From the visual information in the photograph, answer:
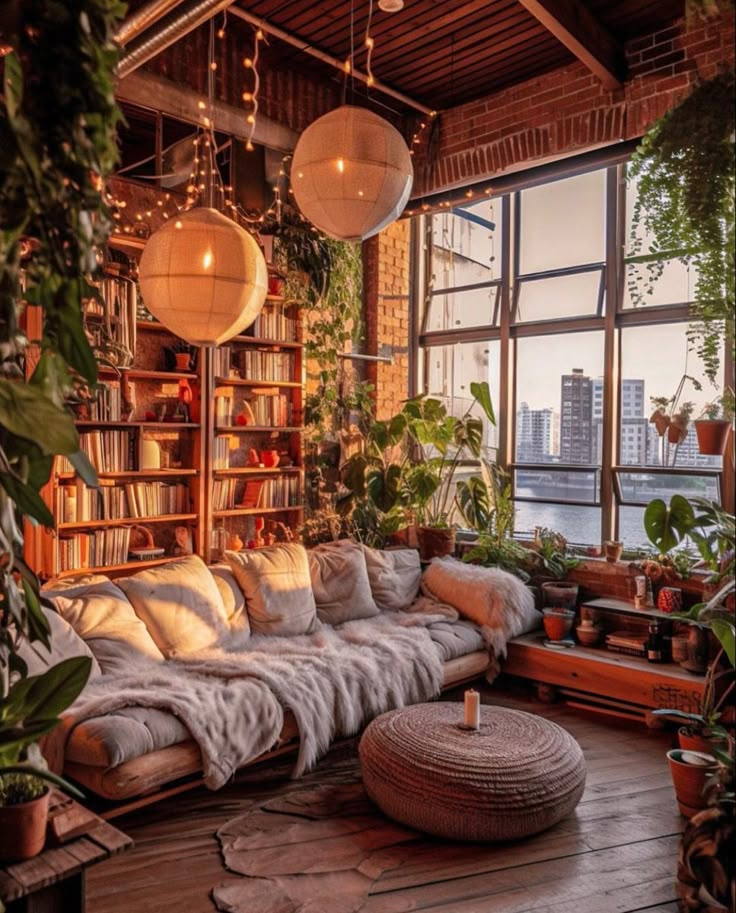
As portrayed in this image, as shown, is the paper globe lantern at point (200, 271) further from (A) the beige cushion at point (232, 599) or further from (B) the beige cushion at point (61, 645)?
(A) the beige cushion at point (232, 599)

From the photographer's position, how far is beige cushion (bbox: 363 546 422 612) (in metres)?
4.79

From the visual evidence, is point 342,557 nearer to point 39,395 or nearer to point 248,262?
point 248,262

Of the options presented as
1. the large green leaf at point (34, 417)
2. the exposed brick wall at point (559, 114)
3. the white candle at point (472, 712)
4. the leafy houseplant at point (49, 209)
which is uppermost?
the exposed brick wall at point (559, 114)

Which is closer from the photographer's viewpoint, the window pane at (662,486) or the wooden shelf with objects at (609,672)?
the wooden shelf with objects at (609,672)

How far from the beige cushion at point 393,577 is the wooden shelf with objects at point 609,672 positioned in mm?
718

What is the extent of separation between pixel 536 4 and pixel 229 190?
2.22m

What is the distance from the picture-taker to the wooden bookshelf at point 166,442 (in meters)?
4.44

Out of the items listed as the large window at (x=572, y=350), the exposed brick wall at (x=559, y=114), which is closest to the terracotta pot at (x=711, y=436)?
the large window at (x=572, y=350)

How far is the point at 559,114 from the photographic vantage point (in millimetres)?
5098

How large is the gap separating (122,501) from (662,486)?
11.4ft

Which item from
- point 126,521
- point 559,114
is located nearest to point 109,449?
point 126,521

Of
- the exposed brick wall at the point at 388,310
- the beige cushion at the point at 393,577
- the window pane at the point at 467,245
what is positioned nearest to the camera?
the beige cushion at the point at 393,577

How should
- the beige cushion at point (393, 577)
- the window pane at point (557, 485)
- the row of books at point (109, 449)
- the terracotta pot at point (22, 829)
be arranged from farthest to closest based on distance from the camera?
1. the window pane at point (557, 485)
2. the beige cushion at point (393, 577)
3. the row of books at point (109, 449)
4. the terracotta pot at point (22, 829)

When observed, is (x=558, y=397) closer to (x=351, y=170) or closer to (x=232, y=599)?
(x=232, y=599)
